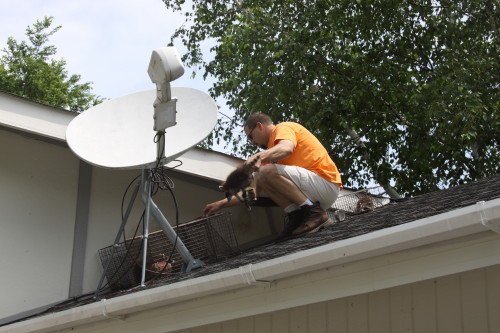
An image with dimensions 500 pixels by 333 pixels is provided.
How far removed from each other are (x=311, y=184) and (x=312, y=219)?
10.7 inches

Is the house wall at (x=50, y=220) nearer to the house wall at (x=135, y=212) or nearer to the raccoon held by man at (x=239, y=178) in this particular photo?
the house wall at (x=135, y=212)

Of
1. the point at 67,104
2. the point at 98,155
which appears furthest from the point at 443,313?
the point at 67,104

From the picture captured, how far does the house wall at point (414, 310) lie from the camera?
3570mm

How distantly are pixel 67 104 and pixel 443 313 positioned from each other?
84.6 feet

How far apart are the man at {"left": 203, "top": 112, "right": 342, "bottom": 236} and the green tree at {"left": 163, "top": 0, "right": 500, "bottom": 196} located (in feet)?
22.5

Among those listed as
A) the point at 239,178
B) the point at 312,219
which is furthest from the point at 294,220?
the point at 239,178

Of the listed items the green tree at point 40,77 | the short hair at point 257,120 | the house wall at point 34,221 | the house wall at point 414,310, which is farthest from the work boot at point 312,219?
the green tree at point 40,77

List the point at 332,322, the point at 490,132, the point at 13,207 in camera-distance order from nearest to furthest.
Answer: the point at 332,322
the point at 13,207
the point at 490,132

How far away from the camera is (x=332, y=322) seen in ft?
13.8

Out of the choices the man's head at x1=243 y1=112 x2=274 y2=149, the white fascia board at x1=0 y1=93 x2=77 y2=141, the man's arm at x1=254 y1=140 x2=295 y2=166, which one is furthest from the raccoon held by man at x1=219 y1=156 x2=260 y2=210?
the white fascia board at x1=0 y1=93 x2=77 y2=141

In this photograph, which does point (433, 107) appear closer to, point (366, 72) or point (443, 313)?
point (366, 72)

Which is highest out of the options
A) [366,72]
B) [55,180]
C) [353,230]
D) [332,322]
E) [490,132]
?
[366,72]

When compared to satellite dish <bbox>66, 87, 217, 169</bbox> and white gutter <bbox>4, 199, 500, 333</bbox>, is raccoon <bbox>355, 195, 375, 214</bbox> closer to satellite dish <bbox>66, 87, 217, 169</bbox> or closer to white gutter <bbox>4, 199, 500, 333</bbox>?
satellite dish <bbox>66, 87, 217, 169</bbox>

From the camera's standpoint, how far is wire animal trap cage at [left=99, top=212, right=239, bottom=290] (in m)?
6.44
